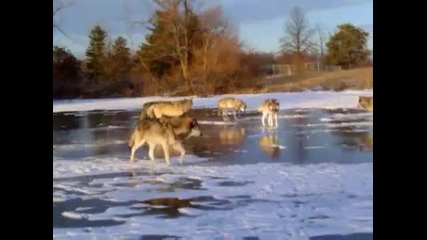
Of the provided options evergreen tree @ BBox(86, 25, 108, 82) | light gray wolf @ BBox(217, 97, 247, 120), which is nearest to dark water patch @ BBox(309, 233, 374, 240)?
light gray wolf @ BBox(217, 97, 247, 120)

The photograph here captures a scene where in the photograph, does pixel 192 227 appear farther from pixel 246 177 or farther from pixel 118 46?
pixel 118 46

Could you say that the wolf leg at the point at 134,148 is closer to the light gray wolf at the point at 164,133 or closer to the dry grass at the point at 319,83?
the light gray wolf at the point at 164,133

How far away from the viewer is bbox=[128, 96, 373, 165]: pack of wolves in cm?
161

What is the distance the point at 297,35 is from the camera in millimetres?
1557

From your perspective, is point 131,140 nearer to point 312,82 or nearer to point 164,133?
point 164,133

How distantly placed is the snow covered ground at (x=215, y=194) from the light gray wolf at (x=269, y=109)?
0.02 m

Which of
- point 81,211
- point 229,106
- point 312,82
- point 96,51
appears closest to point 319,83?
point 312,82

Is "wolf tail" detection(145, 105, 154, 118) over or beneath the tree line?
beneath

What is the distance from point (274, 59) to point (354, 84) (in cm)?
23

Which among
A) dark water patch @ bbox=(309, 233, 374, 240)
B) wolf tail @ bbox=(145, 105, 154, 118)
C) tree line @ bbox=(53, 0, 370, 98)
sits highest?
tree line @ bbox=(53, 0, 370, 98)

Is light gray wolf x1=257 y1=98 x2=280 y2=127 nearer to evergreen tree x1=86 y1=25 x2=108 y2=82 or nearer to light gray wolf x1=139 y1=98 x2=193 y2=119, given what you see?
light gray wolf x1=139 y1=98 x2=193 y2=119

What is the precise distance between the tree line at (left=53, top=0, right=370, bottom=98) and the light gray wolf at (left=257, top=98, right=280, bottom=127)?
0.05 meters

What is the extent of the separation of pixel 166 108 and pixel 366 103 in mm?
553
